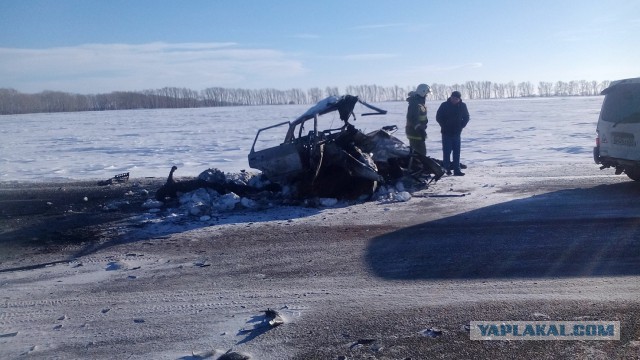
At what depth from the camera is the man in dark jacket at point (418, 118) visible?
13594 millimetres

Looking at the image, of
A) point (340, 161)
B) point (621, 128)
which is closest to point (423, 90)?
point (340, 161)

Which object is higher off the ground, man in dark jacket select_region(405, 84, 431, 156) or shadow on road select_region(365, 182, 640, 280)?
man in dark jacket select_region(405, 84, 431, 156)

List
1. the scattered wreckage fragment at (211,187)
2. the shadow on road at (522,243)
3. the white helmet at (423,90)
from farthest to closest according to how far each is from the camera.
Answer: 1. the white helmet at (423,90)
2. the scattered wreckage fragment at (211,187)
3. the shadow on road at (522,243)

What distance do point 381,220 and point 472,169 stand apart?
244 inches

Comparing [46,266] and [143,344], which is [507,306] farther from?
[46,266]

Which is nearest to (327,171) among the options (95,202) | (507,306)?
(95,202)

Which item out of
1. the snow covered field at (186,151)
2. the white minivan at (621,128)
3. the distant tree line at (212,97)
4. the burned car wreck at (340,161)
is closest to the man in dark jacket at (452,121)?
the burned car wreck at (340,161)

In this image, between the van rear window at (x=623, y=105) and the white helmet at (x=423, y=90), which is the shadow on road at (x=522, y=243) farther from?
the white helmet at (x=423, y=90)

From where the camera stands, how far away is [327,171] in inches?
443

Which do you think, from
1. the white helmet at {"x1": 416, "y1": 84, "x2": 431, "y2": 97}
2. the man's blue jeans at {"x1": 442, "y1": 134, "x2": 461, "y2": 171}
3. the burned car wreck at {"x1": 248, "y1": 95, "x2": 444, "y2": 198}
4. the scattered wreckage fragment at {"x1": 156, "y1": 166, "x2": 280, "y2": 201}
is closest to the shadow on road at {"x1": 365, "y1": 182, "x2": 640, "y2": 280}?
the burned car wreck at {"x1": 248, "y1": 95, "x2": 444, "y2": 198}

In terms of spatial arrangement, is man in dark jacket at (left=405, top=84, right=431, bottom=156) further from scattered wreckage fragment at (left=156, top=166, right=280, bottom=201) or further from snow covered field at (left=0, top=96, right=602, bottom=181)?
scattered wreckage fragment at (left=156, top=166, right=280, bottom=201)

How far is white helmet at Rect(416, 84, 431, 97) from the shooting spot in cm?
1377

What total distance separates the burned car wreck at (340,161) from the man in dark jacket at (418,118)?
1402 mm

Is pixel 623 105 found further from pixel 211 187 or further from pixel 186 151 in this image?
pixel 186 151
